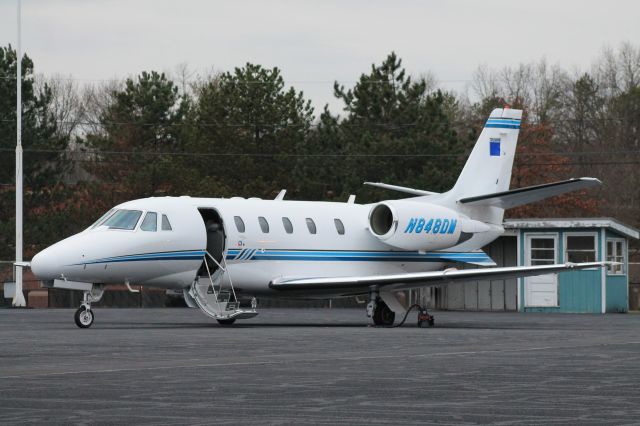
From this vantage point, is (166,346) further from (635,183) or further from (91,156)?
(635,183)

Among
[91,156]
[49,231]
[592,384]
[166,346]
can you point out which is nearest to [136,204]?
→ [166,346]

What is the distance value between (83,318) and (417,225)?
9.05 metres

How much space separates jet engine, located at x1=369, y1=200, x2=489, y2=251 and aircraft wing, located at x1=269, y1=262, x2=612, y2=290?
1.69 metres

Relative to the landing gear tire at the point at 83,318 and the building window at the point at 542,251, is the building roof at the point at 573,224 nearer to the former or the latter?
the building window at the point at 542,251

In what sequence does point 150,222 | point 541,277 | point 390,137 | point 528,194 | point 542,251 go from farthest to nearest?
point 390,137 → point 542,251 → point 541,277 → point 528,194 → point 150,222

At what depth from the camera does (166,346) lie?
1934cm

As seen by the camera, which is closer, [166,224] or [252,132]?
[166,224]

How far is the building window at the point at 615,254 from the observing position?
41.6 metres

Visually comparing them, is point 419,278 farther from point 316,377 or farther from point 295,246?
point 316,377

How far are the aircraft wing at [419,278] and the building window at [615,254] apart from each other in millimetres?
13321

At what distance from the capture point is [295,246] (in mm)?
30000

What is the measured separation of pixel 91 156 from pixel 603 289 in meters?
39.6

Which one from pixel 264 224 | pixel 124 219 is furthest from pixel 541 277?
pixel 124 219

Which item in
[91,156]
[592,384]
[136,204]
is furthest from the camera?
[91,156]
